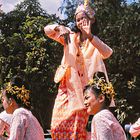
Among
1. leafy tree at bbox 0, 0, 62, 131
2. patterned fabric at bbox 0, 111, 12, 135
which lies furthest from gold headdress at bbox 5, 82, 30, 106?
leafy tree at bbox 0, 0, 62, 131

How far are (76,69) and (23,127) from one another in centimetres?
136

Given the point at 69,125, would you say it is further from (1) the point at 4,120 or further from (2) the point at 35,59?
(2) the point at 35,59

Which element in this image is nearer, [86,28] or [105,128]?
[105,128]

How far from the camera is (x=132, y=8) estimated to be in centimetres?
2027

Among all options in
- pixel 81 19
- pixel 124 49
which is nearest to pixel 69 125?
pixel 81 19

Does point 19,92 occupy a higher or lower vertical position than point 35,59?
lower

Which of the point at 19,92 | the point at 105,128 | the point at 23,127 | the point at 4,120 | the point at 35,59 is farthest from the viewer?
the point at 35,59

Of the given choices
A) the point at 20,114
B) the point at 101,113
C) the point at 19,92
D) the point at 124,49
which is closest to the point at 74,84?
the point at 19,92

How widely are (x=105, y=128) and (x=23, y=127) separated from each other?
0.75 m

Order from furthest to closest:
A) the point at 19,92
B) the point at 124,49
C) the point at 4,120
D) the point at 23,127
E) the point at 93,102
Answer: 1. the point at 124,49
2. the point at 4,120
3. the point at 19,92
4. the point at 23,127
5. the point at 93,102

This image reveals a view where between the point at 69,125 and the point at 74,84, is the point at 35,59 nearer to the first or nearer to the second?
the point at 74,84

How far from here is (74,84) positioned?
5.90 m

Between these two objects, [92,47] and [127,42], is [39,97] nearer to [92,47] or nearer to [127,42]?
[127,42]

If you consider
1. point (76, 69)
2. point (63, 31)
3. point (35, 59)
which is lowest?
point (76, 69)
